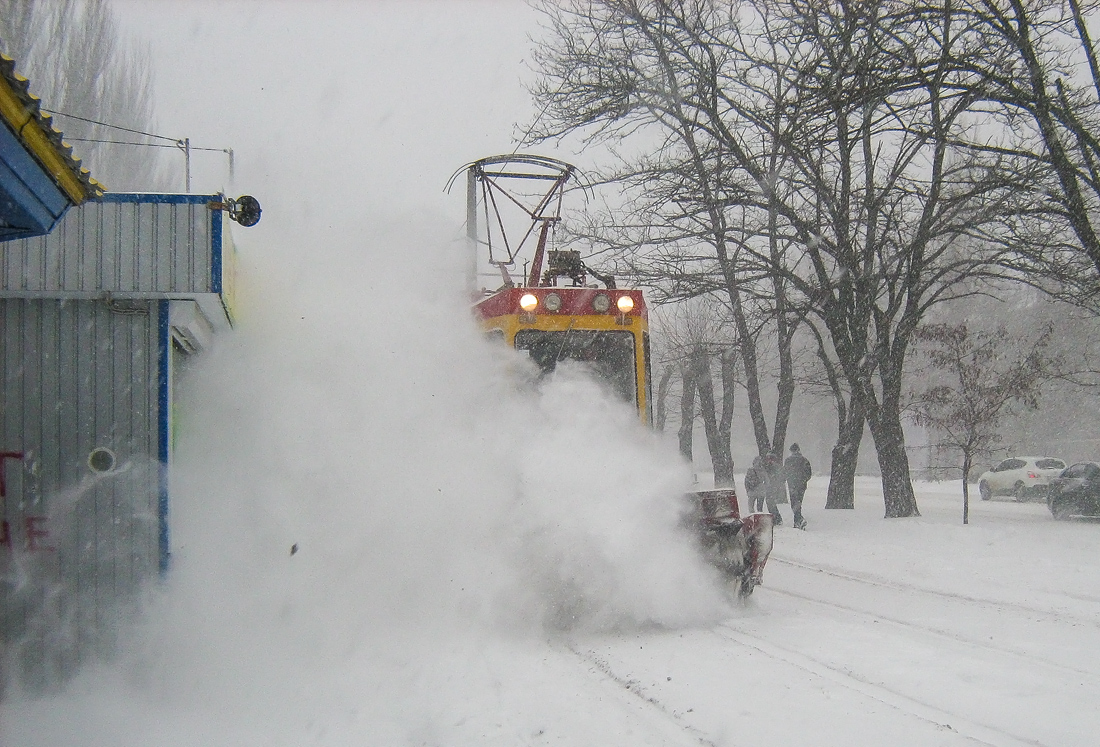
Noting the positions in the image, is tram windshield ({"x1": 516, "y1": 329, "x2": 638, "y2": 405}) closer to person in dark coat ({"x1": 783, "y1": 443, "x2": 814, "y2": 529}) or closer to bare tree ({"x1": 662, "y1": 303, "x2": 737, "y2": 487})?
person in dark coat ({"x1": 783, "y1": 443, "x2": 814, "y2": 529})

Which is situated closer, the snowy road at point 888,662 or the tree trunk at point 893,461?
the snowy road at point 888,662

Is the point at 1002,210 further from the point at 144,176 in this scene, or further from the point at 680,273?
the point at 144,176

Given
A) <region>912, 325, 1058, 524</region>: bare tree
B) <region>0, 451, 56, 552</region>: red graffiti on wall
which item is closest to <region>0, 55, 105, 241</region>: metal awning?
<region>0, 451, 56, 552</region>: red graffiti on wall

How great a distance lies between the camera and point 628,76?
49.4 feet

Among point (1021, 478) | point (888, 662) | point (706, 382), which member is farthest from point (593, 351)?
point (1021, 478)

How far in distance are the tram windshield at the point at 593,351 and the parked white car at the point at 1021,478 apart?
20.0 metres

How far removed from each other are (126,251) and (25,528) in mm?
2026

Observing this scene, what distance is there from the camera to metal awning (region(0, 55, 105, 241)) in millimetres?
3463

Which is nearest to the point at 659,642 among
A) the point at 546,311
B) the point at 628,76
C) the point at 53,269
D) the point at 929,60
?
the point at 546,311

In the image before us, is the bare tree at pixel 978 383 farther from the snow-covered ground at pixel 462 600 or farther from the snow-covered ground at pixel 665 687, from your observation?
the snow-covered ground at pixel 665 687

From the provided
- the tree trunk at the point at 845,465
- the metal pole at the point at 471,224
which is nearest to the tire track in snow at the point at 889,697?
the metal pole at the point at 471,224

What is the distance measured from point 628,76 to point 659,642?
11092mm

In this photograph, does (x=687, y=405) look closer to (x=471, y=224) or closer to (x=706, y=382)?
(x=706, y=382)

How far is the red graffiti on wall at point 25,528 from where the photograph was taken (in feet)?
19.5
